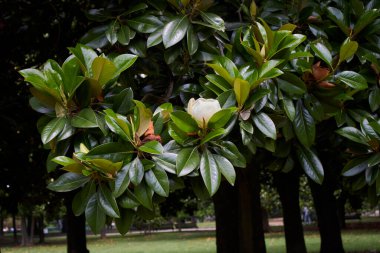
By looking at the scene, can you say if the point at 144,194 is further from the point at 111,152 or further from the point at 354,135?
the point at 354,135

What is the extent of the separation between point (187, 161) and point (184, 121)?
0.16 m

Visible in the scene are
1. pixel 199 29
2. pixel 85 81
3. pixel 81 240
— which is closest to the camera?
pixel 85 81

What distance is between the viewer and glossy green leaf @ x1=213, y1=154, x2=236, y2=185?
193 cm

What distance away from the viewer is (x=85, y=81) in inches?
81.9

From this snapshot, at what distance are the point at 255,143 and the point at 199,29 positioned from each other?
2.31ft

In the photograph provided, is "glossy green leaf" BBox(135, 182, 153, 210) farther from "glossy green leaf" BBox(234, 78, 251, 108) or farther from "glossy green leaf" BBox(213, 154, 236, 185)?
"glossy green leaf" BBox(234, 78, 251, 108)

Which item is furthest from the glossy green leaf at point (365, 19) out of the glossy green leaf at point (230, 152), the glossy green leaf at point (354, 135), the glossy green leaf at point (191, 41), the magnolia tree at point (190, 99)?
the glossy green leaf at point (230, 152)

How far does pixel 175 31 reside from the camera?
246 cm

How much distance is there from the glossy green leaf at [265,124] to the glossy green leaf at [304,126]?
453 millimetres

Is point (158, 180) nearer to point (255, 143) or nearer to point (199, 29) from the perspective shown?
point (255, 143)

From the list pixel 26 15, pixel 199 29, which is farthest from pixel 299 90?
pixel 26 15

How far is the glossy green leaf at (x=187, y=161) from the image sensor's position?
188 cm

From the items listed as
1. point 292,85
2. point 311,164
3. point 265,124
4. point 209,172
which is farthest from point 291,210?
point 209,172

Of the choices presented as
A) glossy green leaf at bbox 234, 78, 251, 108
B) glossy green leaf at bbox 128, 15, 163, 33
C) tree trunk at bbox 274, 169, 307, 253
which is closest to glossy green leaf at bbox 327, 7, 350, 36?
glossy green leaf at bbox 128, 15, 163, 33
